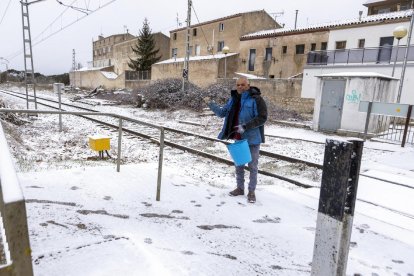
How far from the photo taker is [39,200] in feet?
12.3

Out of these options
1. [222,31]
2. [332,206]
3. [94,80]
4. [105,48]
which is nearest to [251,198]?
[332,206]

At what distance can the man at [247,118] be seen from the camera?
4.21 m

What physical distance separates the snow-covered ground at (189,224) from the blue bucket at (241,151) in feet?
2.23

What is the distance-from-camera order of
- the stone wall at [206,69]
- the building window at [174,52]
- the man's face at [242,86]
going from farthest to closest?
the building window at [174,52] → the stone wall at [206,69] → the man's face at [242,86]

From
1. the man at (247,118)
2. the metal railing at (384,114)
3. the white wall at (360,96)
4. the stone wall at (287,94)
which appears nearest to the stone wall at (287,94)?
the stone wall at (287,94)

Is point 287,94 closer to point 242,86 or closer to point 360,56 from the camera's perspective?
point 360,56

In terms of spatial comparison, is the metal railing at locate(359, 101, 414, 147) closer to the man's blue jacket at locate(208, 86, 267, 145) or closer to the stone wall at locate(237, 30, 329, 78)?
the man's blue jacket at locate(208, 86, 267, 145)

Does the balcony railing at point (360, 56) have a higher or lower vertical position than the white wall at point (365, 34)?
lower

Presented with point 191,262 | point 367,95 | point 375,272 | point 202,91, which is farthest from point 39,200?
point 202,91

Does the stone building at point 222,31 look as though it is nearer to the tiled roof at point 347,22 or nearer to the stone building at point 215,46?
the stone building at point 215,46

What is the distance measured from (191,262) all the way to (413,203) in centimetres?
419

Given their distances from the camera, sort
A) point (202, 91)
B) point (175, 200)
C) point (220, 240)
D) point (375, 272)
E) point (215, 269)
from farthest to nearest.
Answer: point (202, 91) < point (175, 200) < point (220, 240) < point (375, 272) < point (215, 269)

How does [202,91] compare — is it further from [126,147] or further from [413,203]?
[413,203]

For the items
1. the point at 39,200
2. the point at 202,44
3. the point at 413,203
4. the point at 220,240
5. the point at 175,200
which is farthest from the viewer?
the point at 202,44
